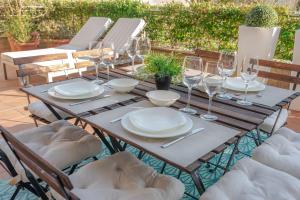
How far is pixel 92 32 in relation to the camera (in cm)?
Answer: 500

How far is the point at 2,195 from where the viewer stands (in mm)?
1992

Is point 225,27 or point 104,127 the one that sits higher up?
point 225,27

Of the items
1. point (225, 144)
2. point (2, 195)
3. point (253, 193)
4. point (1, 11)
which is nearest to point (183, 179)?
point (253, 193)

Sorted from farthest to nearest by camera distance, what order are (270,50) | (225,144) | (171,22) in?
(171,22) → (270,50) → (225,144)

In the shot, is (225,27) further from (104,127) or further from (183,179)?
(104,127)

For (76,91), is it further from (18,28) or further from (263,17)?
(18,28)

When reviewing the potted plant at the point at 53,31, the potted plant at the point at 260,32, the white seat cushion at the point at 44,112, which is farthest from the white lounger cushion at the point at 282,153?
the potted plant at the point at 53,31

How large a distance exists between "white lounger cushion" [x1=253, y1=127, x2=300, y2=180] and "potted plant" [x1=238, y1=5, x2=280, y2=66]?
1.97 m

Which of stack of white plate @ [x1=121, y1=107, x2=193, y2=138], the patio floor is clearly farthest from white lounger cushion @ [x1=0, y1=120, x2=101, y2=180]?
the patio floor

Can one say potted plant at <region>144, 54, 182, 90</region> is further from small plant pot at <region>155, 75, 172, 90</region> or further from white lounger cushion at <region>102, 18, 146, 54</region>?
white lounger cushion at <region>102, 18, 146, 54</region>

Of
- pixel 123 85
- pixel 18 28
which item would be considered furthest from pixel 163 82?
pixel 18 28

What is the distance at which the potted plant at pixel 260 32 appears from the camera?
3537 millimetres

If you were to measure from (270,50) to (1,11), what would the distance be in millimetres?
5704

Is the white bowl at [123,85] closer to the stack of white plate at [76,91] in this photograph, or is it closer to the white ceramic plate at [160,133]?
the stack of white plate at [76,91]
